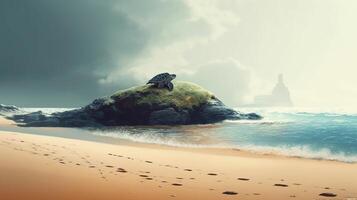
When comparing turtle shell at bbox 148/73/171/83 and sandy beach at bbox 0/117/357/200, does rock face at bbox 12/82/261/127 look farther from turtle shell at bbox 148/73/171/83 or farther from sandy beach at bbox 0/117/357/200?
sandy beach at bbox 0/117/357/200

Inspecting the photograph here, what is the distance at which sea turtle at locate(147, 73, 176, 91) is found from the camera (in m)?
81.8

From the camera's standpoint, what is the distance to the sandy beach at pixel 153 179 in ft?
37.2

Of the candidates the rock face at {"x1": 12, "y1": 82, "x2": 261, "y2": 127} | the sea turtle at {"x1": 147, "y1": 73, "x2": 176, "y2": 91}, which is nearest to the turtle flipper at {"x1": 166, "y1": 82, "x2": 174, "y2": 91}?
the sea turtle at {"x1": 147, "y1": 73, "x2": 176, "y2": 91}

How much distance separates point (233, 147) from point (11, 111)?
94.7 m

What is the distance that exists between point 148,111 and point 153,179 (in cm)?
6152

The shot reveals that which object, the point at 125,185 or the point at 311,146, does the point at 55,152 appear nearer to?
the point at 125,185

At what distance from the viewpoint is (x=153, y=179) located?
45.7ft

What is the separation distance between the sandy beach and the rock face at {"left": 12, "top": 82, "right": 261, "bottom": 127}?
173 feet

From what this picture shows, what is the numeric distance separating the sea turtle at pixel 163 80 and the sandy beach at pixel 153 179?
2456 inches

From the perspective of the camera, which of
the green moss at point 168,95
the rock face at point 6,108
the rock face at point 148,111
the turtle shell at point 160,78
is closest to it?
the rock face at point 148,111

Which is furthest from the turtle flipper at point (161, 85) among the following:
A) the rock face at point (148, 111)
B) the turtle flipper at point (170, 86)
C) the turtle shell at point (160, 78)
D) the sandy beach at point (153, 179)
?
the sandy beach at point (153, 179)

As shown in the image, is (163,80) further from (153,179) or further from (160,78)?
(153,179)

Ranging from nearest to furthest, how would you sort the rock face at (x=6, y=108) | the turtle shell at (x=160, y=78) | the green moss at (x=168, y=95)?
the green moss at (x=168, y=95) → the turtle shell at (x=160, y=78) → the rock face at (x=6, y=108)

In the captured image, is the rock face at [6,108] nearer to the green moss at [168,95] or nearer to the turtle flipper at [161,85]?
the green moss at [168,95]
